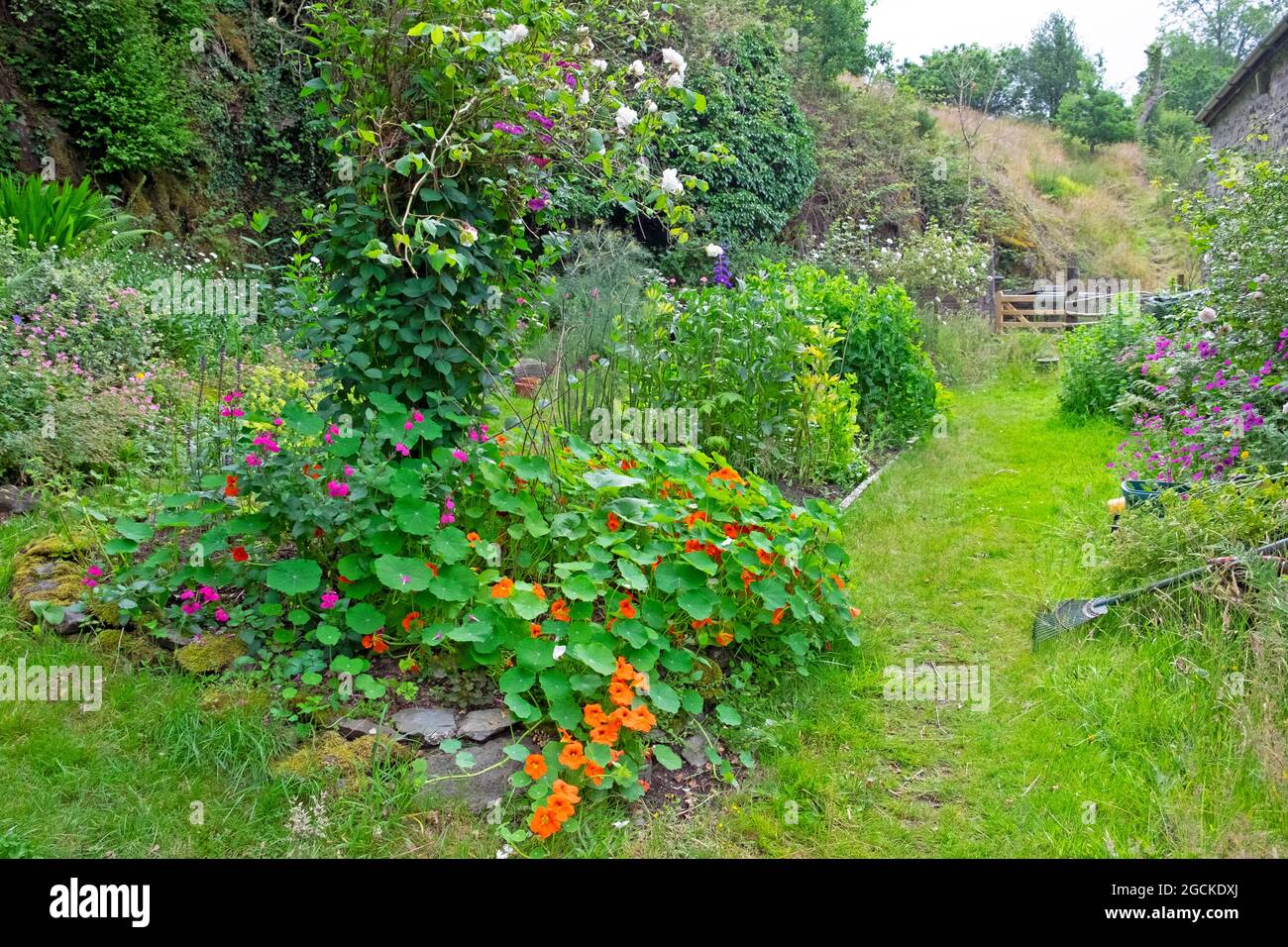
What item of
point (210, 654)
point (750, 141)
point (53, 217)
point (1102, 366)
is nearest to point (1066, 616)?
point (210, 654)

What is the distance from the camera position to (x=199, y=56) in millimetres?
9281

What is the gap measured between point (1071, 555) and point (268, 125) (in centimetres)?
967

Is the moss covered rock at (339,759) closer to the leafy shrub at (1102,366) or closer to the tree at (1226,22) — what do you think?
the leafy shrub at (1102,366)

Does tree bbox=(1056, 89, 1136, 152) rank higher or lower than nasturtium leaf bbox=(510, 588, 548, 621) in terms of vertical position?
higher

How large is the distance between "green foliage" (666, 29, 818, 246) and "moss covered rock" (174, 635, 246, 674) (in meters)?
10.8

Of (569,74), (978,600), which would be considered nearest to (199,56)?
(569,74)

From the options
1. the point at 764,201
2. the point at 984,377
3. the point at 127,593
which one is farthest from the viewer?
the point at 764,201

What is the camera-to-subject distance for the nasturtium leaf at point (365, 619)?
2.81 m

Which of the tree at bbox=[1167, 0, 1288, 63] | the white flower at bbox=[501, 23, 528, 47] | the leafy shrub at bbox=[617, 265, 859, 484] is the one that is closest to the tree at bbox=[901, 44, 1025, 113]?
the tree at bbox=[1167, 0, 1288, 63]

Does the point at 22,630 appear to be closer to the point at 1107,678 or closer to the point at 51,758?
the point at 51,758

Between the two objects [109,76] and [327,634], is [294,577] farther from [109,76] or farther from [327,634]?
[109,76]

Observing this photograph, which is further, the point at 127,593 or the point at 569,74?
the point at 569,74

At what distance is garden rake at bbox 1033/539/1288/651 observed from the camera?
10.2 feet

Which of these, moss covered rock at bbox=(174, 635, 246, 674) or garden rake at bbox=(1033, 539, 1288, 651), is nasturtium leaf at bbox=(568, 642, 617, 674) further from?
garden rake at bbox=(1033, 539, 1288, 651)
